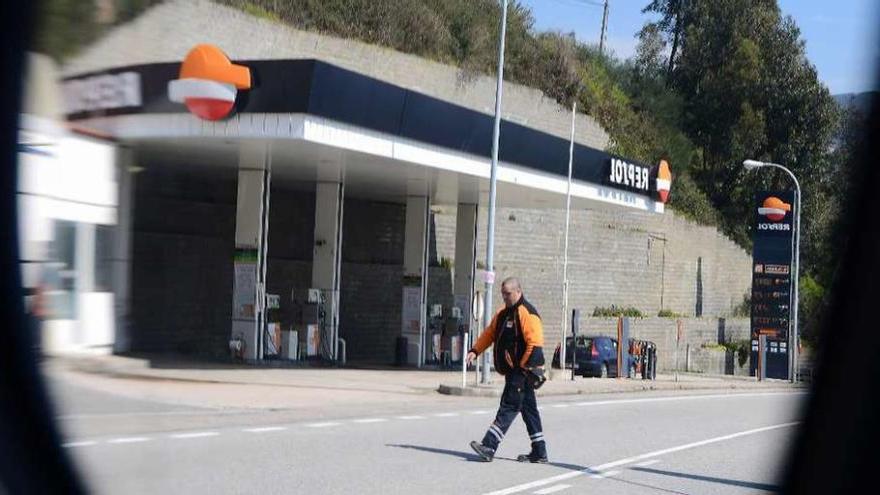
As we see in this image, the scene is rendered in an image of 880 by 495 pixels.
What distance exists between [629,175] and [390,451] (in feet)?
73.6

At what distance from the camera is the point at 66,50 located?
1458 cm

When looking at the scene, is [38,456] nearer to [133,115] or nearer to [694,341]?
[133,115]

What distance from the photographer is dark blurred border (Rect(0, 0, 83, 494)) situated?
928cm

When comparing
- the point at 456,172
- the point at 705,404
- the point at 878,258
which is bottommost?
the point at 705,404

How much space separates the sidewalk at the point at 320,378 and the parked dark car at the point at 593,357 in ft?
11.8

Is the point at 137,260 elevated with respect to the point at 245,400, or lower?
elevated

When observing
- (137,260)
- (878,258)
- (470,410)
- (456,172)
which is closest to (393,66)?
(456,172)

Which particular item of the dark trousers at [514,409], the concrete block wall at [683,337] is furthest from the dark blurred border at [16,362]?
the concrete block wall at [683,337]

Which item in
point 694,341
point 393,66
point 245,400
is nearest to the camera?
point 245,400

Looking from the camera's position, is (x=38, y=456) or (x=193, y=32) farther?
(x=193, y=32)

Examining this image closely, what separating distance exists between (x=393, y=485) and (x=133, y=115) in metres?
13.6

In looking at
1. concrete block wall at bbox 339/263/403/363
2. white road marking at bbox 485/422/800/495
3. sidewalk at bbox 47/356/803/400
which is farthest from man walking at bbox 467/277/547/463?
concrete block wall at bbox 339/263/403/363

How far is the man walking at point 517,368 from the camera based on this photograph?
1334 centimetres

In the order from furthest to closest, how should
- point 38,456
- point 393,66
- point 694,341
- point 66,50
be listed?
point 694,341 → point 393,66 → point 66,50 → point 38,456
